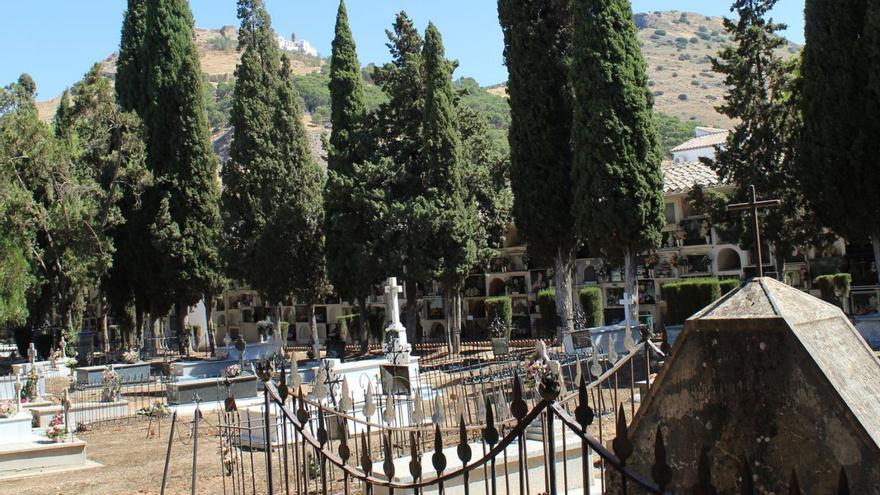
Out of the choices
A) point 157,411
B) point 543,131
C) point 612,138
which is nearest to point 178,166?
point 543,131

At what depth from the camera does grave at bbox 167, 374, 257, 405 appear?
21.1 meters

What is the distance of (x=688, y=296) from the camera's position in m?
28.9

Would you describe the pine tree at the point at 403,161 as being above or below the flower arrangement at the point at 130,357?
above

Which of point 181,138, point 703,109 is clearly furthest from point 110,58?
point 181,138

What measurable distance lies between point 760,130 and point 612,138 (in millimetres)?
5164

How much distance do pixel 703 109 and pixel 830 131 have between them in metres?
102

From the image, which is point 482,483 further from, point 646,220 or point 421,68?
point 421,68

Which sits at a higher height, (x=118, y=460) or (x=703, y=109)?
(x=703, y=109)

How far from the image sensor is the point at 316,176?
35875 mm

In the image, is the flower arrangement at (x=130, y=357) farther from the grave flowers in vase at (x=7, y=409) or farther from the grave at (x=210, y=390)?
the grave flowers in vase at (x=7, y=409)

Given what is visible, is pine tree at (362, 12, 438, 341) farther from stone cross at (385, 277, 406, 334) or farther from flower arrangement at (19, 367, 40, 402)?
flower arrangement at (19, 367, 40, 402)

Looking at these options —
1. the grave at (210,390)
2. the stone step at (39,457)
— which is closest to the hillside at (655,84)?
the grave at (210,390)

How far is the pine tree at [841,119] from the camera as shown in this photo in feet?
66.6

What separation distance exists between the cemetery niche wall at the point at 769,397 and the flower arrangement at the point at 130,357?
32283 millimetres
